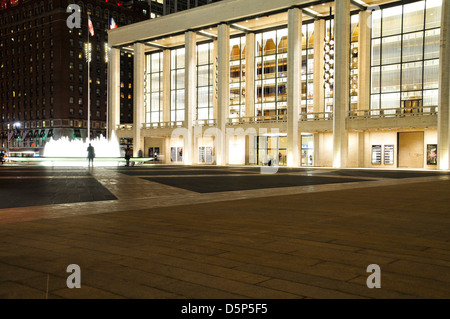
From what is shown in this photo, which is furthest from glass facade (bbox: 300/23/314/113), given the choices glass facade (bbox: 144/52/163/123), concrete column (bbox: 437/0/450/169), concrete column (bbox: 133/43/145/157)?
glass facade (bbox: 144/52/163/123)

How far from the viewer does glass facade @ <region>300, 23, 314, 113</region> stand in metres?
49.2

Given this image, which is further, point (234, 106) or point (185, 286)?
point (234, 106)

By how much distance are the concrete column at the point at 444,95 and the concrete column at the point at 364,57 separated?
9268mm

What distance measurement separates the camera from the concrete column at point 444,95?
35.9m

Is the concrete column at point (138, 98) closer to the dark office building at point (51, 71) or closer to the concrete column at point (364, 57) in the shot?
the concrete column at point (364, 57)

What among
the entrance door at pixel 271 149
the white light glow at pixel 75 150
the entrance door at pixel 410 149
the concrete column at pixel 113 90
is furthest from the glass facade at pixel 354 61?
the concrete column at pixel 113 90

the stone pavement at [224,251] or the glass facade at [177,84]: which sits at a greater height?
the glass facade at [177,84]

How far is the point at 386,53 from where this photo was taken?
1750 inches

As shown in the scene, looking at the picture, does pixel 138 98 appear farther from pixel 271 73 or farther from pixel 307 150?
pixel 307 150

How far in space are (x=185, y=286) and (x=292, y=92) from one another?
41339 millimetres

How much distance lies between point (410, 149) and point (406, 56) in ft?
31.1

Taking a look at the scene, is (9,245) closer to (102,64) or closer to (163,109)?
(163,109)

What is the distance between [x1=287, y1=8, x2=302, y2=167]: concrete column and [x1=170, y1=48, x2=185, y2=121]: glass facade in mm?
20872
